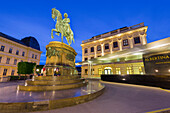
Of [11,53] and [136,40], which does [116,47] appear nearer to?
[136,40]

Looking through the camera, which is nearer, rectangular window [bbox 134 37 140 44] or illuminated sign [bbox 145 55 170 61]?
illuminated sign [bbox 145 55 170 61]

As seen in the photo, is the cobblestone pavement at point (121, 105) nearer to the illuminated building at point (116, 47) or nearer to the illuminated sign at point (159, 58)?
the illuminated sign at point (159, 58)


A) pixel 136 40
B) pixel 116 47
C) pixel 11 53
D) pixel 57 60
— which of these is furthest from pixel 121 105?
pixel 11 53

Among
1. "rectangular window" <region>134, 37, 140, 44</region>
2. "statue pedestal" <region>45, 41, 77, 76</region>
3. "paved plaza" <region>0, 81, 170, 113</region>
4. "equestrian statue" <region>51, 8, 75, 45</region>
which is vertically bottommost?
"paved plaza" <region>0, 81, 170, 113</region>

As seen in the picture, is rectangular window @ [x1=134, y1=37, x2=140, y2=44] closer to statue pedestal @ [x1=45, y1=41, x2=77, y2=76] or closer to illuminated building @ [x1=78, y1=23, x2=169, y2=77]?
illuminated building @ [x1=78, y1=23, x2=169, y2=77]

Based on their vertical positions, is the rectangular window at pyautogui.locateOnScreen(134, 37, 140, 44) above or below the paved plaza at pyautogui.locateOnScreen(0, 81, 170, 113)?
above

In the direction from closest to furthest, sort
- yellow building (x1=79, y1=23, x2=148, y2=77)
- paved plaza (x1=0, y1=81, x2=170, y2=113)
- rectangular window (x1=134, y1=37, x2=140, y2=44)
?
paved plaza (x1=0, y1=81, x2=170, y2=113), yellow building (x1=79, y1=23, x2=148, y2=77), rectangular window (x1=134, y1=37, x2=140, y2=44)

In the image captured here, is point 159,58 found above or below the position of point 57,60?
above

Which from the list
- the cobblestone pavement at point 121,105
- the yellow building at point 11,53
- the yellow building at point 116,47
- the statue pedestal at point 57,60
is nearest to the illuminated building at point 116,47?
the yellow building at point 116,47

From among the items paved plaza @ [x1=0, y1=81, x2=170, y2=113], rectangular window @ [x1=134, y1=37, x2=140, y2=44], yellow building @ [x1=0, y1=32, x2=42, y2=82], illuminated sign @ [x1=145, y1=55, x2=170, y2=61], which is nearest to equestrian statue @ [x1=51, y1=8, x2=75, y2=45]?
paved plaza @ [x1=0, y1=81, x2=170, y2=113]

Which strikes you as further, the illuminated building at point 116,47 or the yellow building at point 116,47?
the yellow building at point 116,47

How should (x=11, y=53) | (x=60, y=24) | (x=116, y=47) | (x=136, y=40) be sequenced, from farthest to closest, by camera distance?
1. (x=11, y=53)
2. (x=116, y=47)
3. (x=136, y=40)
4. (x=60, y=24)

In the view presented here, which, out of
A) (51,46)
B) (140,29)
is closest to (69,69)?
(51,46)

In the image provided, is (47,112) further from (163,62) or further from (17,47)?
(17,47)
